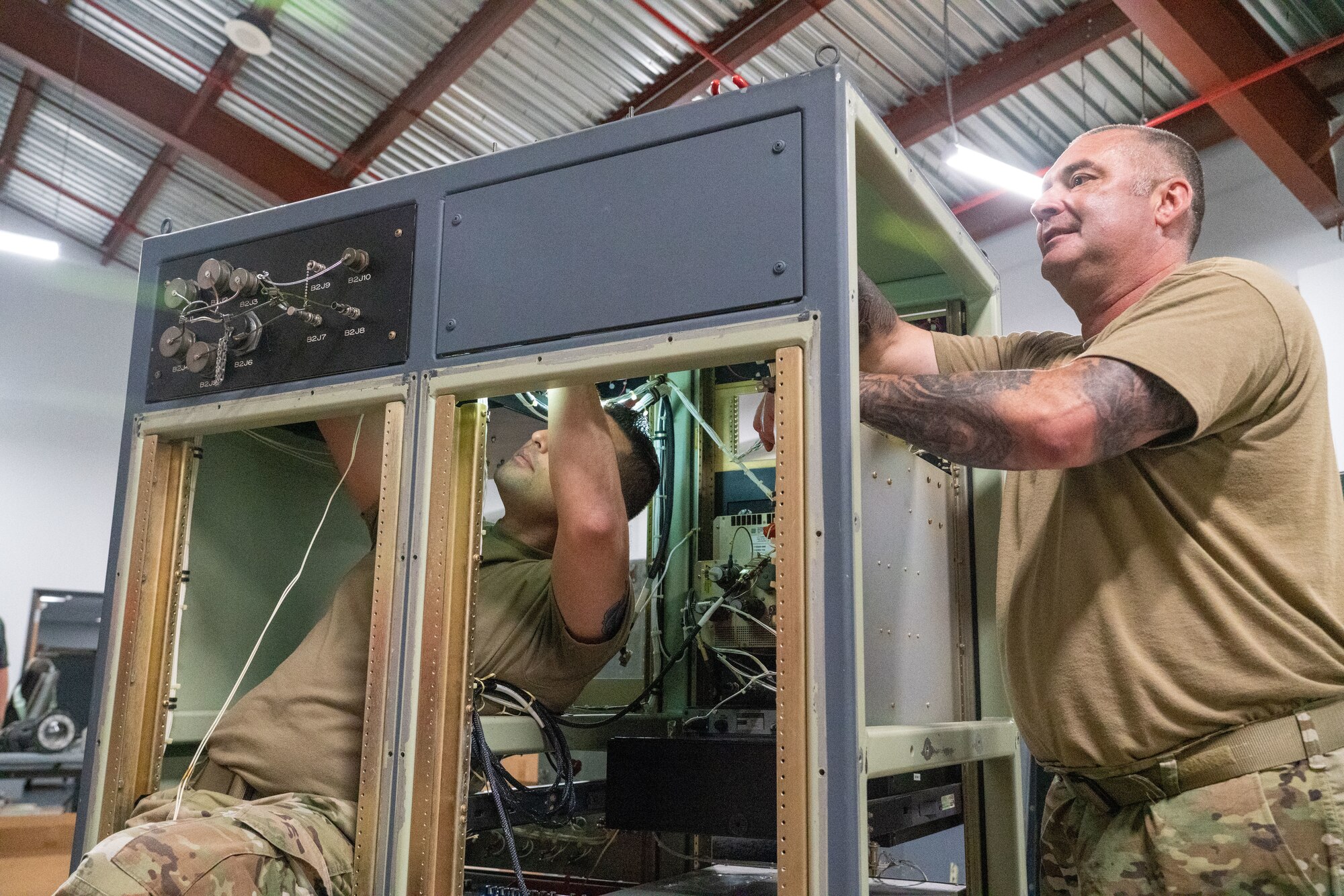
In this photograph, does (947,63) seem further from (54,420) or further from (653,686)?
(54,420)

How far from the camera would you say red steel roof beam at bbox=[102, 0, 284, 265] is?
5.57m

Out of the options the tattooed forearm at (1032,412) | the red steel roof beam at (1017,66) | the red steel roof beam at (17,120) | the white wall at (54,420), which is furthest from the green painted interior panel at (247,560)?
the white wall at (54,420)

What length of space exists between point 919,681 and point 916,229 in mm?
767

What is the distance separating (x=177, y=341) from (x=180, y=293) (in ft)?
0.28

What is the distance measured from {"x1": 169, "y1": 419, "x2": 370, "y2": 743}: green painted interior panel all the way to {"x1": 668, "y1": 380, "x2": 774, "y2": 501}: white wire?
81cm

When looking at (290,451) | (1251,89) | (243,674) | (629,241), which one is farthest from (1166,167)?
(1251,89)

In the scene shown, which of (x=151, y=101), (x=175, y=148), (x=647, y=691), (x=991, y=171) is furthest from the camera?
(x=175, y=148)

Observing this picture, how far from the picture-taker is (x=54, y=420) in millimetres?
8023

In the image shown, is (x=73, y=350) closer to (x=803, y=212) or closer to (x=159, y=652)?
(x=159, y=652)

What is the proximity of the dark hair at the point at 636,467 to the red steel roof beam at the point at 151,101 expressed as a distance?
458cm

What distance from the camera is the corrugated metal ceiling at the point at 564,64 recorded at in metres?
4.33

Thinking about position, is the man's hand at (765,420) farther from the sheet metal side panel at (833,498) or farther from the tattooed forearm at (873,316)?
the sheet metal side panel at (833,498)

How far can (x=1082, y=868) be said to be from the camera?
58.9 inches

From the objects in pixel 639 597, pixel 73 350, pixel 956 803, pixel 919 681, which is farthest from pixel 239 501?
pixel 73 350
